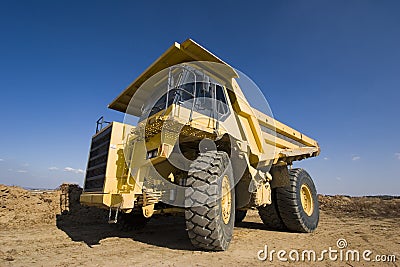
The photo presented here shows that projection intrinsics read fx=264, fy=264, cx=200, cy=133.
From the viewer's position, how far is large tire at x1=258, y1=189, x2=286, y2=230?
22.5 ft

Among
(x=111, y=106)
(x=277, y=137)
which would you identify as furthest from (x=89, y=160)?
(x=277, y=137)

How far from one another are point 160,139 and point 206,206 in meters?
1.25

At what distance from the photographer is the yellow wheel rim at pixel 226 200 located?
4.16 meters

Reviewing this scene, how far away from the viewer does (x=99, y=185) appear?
4469 millimetres

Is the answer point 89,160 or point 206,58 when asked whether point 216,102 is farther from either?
point 89,160

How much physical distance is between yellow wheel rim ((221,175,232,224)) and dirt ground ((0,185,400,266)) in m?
0.51

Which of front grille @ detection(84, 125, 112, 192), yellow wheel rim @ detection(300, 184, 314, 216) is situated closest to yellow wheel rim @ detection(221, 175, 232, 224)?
front grille @ detection(84, 125, 112, 192)

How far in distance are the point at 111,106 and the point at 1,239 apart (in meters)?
3.36

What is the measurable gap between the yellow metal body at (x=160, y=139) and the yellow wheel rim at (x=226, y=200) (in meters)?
0.07

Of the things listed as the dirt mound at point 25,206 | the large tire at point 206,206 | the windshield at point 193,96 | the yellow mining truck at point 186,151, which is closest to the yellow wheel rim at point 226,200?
the yellow mining truck at point 186,151

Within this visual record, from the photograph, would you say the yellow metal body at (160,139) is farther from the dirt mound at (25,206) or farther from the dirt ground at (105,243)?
the dirt mound at (25,206)

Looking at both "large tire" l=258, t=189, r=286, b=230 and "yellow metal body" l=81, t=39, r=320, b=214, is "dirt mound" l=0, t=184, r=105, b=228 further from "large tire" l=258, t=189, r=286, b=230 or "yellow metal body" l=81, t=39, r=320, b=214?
"large tire" l=258, t=189, r=286, b=230

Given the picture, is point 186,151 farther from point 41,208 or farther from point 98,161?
point 41,208

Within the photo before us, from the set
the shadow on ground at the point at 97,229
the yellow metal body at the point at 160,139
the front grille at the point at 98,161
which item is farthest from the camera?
the shadow on ground at the point at 97,229
